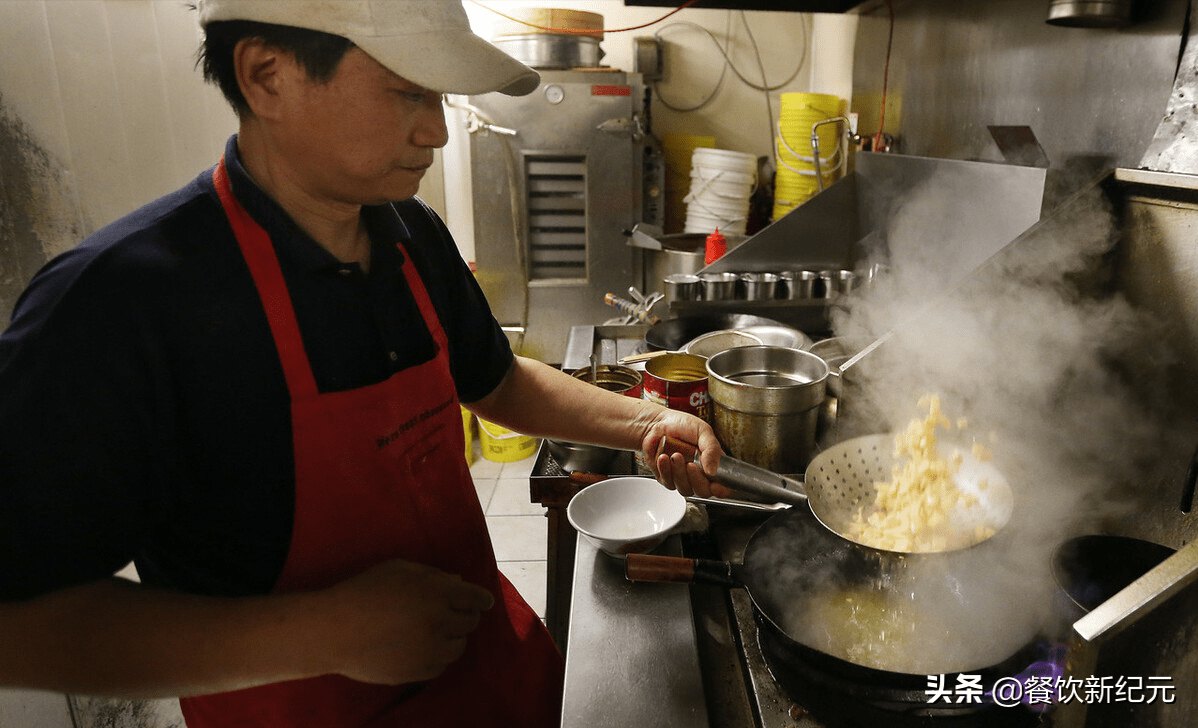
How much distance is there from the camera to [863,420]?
161cm

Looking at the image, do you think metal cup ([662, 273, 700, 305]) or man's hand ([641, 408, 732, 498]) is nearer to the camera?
man's hand ([641, 408, 732, 498])

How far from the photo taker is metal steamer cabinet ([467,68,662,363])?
4.18m

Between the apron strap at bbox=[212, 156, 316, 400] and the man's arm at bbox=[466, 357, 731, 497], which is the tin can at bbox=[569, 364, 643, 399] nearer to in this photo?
the man's arm at bbox=[466, 357, 731, 497]

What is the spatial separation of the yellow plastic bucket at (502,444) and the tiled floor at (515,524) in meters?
0.04

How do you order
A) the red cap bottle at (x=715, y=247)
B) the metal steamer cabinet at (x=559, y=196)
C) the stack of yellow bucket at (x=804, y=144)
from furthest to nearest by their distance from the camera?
1. the metal steamer cabinet at (x=559, y=196)
2. the stack of yellow bucket at (x=804, y=144)
3. the red cap bottle at (x=715, y=247)

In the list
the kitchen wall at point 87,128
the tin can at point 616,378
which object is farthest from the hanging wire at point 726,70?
the tin can at point 616,378

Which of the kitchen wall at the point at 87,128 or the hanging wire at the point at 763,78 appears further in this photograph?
the hanging wire at the point at 763,78

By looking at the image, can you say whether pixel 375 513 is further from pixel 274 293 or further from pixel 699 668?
pixel 699 668

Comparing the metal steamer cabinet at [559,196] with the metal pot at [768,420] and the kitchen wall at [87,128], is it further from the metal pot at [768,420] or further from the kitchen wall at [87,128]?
the metal pot at [768,420]

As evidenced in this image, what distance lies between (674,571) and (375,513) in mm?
502

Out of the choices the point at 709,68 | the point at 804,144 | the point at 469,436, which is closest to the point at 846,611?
the point at 804,144

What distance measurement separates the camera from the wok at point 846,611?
0.94 metres

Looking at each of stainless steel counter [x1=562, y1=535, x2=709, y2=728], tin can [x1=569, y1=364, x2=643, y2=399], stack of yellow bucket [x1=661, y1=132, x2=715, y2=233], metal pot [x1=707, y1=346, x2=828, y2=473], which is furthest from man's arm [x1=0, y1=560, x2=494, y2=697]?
stack of yellow bucket [x1=661, y1=132, x2=715, y2=233]

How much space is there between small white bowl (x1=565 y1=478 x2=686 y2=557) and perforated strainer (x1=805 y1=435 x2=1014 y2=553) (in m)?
0.28
